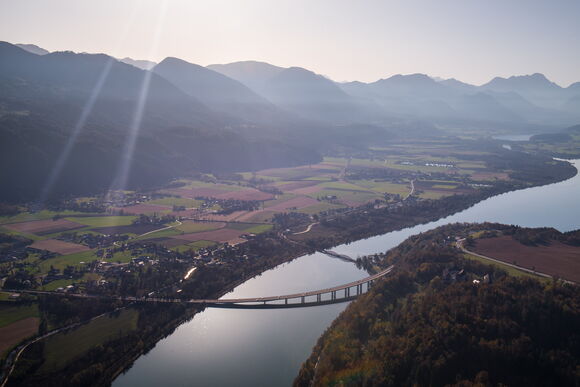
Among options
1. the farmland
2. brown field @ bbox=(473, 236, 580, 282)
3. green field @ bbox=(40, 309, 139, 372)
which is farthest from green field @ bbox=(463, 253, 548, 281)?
green field @ bbox=(40, 309, 139, 372)

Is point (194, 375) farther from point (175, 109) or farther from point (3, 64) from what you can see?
point (3, 64)

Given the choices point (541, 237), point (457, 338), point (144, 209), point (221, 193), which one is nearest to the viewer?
point (457, 338)

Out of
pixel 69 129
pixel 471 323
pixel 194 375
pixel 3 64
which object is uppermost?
pixel 3 64

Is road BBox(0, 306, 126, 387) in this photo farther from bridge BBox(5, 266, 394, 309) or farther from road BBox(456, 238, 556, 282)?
Result: road BBox(456, 238, 556, 282)

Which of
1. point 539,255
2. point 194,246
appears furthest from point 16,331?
point 539,255

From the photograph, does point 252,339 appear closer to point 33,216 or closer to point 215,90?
point 33,216

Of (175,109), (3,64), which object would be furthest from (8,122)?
(3,64)

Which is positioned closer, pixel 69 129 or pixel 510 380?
pixel 510 380
